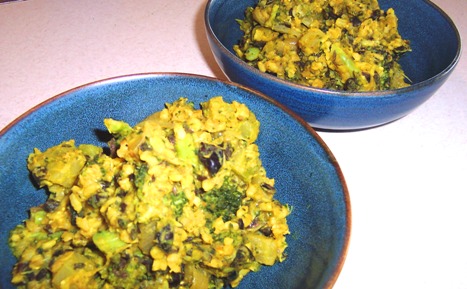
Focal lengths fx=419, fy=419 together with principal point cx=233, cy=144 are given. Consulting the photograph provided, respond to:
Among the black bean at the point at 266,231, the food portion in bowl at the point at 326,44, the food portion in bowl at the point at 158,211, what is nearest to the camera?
the food portion in bowl at the point at 158,211

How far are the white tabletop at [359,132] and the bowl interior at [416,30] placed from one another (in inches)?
8.2

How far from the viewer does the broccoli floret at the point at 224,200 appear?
1.15m

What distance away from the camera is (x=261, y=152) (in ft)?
4.59

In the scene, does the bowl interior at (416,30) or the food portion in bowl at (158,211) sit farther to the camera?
the bowl interior at (416,30)

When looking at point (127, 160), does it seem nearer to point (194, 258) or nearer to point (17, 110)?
point (194, 258)

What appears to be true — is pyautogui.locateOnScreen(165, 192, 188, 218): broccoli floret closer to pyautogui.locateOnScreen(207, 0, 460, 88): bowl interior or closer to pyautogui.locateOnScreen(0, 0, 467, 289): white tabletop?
pyautogui.locateOnScreen(0, 0, 467, 289): white tabletop

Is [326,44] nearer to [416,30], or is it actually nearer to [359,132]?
[359,132]

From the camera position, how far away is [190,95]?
4.55ft

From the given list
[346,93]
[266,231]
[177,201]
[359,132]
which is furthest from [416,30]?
[177,201]

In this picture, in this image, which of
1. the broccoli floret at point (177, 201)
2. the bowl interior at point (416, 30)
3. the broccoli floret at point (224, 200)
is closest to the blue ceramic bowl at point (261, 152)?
the broccoli floret at point (224, 200)

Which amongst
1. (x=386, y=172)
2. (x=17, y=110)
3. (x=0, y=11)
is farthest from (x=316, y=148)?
(x=0, y=11)

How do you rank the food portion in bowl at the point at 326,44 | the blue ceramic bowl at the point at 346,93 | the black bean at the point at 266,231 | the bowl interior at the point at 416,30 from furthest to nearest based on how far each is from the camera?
the bowl interior at the point at 416,30 → the food portion in bowl at the point at 326,44 → the blue ceramic bowl at the point at 346,93 → the black bean at the point at 266,231

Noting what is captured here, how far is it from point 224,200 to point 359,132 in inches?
36.4

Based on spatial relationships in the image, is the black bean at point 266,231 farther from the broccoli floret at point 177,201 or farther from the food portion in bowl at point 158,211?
the broccoli floret at point 177,201
